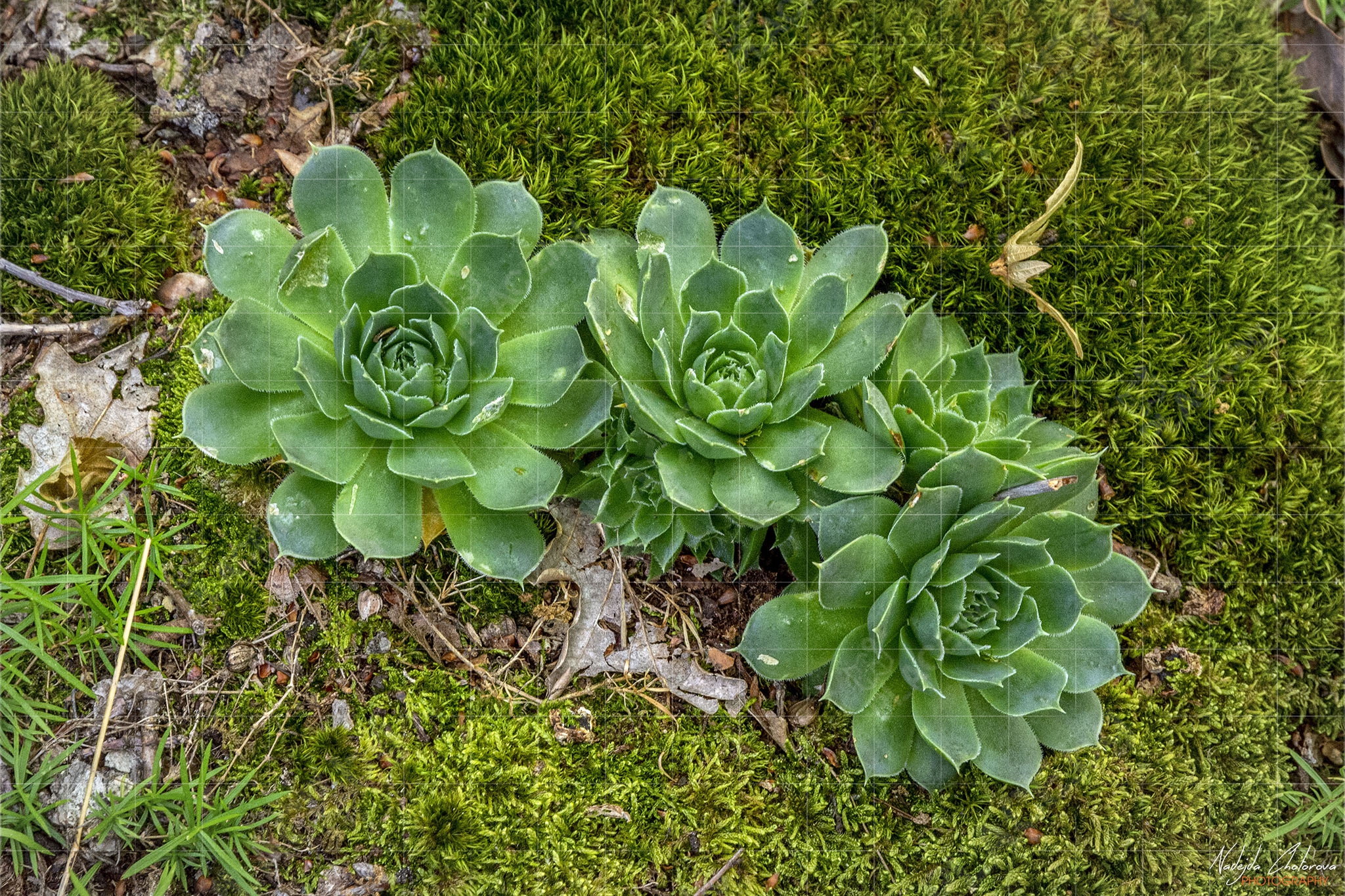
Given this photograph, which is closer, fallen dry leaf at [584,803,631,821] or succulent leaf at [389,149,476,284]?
succulent leaf at [389,149,476,284]

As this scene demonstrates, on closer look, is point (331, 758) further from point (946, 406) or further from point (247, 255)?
point (946, 406)

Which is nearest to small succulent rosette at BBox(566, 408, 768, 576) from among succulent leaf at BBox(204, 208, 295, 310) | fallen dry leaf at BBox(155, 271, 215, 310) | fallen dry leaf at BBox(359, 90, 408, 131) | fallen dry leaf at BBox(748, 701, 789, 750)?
fallen dry leaf at BBox(748, 701, 789, 750)

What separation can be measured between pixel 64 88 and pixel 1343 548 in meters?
5.03

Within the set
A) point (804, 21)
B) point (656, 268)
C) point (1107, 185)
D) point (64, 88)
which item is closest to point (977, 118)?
point (1107, 185)

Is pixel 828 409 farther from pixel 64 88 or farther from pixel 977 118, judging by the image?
pixel 64 88

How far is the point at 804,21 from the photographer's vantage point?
3.11m

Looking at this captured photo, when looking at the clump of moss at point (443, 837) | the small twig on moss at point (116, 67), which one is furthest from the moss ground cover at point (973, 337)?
the small twig on moss at point (116, 67)

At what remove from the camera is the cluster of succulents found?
2471 millimetres

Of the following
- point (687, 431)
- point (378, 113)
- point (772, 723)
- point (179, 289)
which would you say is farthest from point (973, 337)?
point (179, 289)

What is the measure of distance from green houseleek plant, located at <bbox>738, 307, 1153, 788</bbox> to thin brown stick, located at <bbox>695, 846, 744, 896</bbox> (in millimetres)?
589

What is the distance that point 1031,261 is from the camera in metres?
3.11

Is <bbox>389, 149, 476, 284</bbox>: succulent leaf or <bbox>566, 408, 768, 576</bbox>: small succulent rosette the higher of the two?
<bbox>389, 149, 476, 284</bbox>: succulent leaf

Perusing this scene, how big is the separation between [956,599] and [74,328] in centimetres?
316

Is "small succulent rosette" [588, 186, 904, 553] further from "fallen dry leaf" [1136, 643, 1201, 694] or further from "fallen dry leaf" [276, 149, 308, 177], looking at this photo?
"fallen dry leaf" [1136, 643, 1201, 694]
